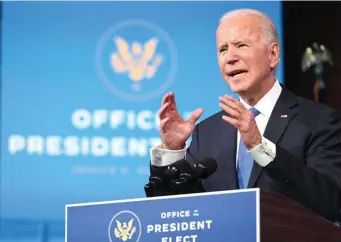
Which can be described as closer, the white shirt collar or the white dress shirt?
the white dress shirt

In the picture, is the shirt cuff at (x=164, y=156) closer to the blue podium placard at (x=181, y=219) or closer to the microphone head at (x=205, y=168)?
the microphone head at (x=205, y=168)

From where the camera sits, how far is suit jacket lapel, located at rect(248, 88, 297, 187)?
203cm

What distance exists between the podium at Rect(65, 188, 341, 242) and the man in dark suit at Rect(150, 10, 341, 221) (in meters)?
0.26

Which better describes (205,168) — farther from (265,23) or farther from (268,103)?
(265,23)

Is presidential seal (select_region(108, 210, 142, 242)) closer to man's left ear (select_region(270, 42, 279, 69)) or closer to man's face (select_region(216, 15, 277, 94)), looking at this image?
man's face (select_region(216, 15, 277, 94))

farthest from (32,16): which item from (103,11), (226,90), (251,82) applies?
(251,82)

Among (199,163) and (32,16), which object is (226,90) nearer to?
(32,16)

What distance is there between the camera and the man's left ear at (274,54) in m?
2.20

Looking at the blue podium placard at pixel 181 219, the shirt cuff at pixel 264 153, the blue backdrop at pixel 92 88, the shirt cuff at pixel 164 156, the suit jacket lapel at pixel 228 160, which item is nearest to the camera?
the blue podium placard at pixel 181 219

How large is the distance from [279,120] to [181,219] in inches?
26.5

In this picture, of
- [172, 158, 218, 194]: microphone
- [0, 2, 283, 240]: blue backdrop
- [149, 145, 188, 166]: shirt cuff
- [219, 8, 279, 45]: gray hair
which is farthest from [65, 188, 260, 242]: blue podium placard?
[0, 2, 283, 240]: blue backdrop

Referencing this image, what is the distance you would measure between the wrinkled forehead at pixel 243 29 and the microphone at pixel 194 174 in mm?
430

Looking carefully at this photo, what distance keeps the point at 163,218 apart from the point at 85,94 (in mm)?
2770

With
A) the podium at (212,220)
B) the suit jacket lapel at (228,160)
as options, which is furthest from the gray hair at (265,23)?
the podium at (212,220)
